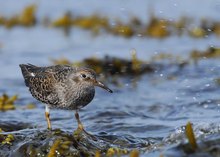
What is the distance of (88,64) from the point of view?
11.9m

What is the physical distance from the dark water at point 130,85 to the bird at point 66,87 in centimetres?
42

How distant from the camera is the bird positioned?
7.61 meters

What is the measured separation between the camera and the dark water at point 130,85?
8188 mm

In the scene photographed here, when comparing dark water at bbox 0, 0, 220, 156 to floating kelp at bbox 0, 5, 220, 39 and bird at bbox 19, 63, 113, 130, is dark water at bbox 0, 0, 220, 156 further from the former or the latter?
bird at bbox 19, 63, 113, 130

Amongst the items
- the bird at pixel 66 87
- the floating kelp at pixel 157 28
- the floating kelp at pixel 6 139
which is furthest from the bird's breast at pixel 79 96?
the floating kelp at pixel 157 28

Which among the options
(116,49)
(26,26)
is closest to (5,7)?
(26,26)

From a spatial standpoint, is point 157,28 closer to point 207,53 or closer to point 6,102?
point 207,53

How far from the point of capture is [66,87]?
305 inches

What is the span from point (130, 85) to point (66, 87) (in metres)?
3.46

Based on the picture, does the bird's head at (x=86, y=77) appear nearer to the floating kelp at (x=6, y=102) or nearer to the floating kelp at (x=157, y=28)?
the floating kelp at (x=6, y=102)

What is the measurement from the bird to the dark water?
1.37 ft

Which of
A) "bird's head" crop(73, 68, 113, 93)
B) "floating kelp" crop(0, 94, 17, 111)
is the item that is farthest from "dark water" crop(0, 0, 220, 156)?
"bird's head" crop(73, 68, 113, 93)

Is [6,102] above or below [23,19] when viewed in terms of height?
below

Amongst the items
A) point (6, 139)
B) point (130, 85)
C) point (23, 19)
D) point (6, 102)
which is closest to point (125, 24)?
point (23, 19)
